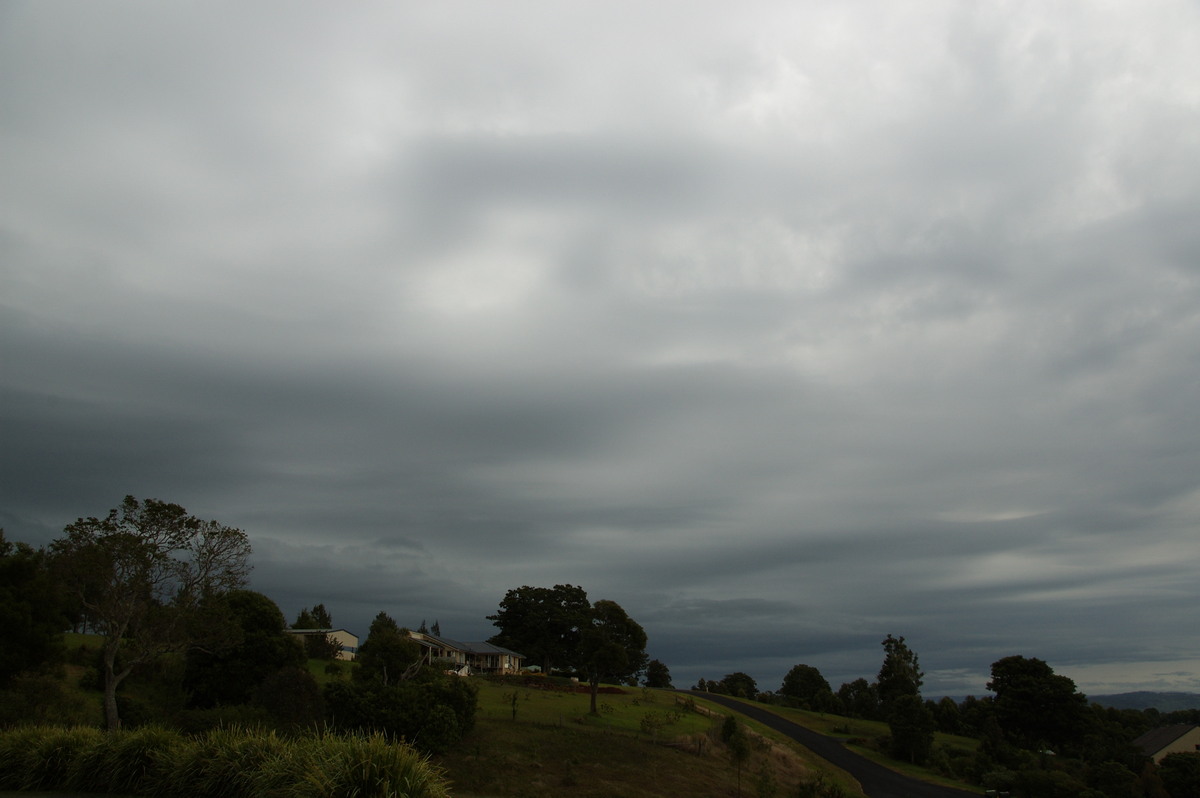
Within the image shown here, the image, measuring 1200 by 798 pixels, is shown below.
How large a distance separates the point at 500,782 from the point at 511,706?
16488mm

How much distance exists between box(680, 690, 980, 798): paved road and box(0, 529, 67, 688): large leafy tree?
158ft

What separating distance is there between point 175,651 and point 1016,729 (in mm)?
83424

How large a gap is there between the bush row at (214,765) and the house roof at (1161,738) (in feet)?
279

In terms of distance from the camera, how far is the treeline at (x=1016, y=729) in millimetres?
55188

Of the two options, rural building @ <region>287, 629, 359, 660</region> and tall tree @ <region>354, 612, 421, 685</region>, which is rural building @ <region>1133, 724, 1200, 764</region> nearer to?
tall tree @ <region>354, 612, 421, 685</region>

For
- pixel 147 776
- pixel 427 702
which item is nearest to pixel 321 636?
pixel 427 702

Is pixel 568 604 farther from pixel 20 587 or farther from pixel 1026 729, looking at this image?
pixel 20 587

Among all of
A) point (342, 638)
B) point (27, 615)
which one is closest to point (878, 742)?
point (342, 638)

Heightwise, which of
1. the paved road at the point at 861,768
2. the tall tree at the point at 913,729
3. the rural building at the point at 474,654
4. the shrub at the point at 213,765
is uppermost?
the shrub at the point at 213,765

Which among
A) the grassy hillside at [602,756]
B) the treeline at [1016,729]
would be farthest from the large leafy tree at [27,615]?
the treeline at [1016,729]

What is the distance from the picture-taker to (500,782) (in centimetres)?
3350

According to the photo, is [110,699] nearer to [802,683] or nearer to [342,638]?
[342,638]

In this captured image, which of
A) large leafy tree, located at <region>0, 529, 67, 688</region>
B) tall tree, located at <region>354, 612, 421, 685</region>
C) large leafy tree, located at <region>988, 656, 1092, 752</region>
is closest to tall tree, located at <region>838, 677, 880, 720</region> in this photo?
large leafy tree, located at <region>988, 656, 1092, 752</region>

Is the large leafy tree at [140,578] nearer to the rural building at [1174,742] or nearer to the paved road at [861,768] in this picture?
the paved road at [861,768]
